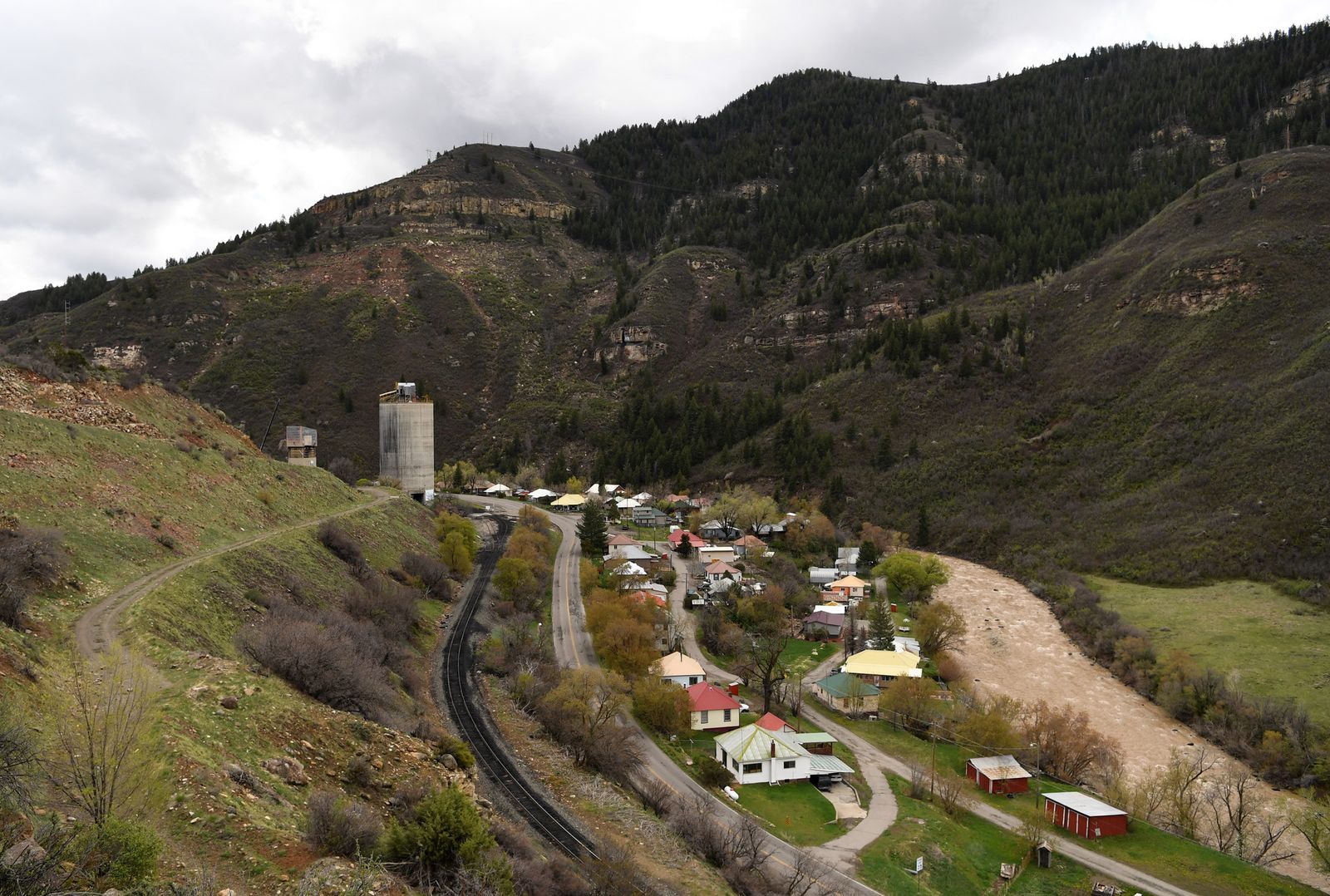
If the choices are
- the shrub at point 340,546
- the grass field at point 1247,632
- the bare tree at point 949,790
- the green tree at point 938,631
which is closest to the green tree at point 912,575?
the green tree at point 938,631

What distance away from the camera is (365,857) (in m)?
13.7

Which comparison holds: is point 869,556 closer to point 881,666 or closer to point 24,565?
point 881,666

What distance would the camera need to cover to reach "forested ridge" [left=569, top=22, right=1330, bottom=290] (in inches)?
4825

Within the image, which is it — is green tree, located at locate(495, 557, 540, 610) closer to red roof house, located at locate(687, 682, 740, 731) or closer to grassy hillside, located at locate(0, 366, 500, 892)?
grassy hillside, located at locate(0, 366, 500, 892)

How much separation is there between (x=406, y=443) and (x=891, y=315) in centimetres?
7062

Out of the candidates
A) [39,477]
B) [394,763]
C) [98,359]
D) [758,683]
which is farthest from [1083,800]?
[98,359]

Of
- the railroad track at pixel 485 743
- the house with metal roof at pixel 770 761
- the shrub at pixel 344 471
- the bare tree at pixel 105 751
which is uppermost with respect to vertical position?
the bare tree at pixel 105 751

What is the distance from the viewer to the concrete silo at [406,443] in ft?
234

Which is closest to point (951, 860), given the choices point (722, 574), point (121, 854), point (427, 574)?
point (121, 854)

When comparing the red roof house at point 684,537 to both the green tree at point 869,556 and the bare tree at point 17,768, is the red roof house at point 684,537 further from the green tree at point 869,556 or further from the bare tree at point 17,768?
the bare tree at point 17,768

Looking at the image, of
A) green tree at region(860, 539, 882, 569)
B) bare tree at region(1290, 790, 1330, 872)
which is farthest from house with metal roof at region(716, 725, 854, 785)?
green tree at region(860, 539, 882, 569)

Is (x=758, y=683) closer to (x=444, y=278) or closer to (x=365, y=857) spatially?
(x=365, y=857)

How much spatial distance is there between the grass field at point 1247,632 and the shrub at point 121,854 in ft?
138

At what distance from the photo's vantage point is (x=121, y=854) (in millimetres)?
9914
